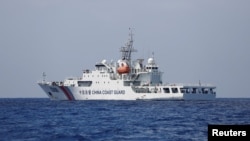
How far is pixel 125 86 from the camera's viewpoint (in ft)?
375

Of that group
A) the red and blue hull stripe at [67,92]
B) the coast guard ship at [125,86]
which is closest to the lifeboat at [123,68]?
the coast guard ship at [125,86]

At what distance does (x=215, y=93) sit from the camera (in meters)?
118

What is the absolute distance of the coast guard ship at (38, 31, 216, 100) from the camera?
111 m

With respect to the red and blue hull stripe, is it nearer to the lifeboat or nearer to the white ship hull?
the white ship hull

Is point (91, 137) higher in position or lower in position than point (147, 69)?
lower

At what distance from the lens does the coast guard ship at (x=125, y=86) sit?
365 ft

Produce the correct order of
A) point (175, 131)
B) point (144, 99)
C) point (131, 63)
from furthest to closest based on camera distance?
point (131, 63) < point (144, 99) < point (175, 131)

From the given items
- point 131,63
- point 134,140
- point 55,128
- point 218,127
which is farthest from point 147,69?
point 218,127

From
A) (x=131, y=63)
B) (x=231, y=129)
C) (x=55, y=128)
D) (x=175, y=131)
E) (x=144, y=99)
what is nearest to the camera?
(x=231, y=129)

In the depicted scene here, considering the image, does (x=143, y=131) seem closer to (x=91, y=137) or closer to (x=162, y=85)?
(x=91, y=137)

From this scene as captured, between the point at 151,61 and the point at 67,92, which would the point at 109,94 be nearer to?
the point at 67,92

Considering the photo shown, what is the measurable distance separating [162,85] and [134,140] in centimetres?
7744

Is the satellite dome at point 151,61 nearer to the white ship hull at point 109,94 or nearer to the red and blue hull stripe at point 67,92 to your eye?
the white ship hull at point 109,94

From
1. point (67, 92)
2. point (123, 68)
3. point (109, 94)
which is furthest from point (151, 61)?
point (67, 92)
